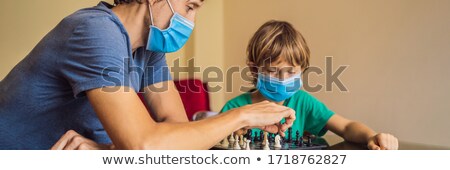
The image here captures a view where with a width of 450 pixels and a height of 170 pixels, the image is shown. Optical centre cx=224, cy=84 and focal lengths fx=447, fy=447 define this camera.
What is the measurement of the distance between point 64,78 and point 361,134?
837 millimetres

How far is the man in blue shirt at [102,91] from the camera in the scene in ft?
2.56

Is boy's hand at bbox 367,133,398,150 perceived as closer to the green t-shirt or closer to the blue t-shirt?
the green t-shirt

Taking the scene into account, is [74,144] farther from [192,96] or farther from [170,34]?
[192,96]

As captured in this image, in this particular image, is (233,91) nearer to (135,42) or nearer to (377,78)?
(377,78)

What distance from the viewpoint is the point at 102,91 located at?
2.57 ft

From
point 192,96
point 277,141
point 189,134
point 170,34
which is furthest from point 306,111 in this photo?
point 192,96

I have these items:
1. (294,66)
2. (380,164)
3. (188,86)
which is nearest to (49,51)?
(380,164)

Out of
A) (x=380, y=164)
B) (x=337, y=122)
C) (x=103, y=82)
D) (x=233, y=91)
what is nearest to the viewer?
(x=103, y=82)

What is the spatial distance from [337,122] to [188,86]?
138 centimetres

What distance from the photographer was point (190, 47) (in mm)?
3139

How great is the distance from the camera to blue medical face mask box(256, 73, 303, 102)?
4.96ft

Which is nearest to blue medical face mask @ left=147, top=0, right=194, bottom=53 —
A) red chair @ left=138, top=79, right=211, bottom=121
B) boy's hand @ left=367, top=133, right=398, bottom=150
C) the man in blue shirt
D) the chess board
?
the man in blue shirt

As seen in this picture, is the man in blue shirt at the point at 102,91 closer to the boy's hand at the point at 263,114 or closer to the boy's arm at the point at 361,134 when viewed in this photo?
the boy's hand at the point at 263,114

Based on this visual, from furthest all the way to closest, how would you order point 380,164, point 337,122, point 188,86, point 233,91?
point 233,91 < point 188,86 < point 337,122 < point 380,164
